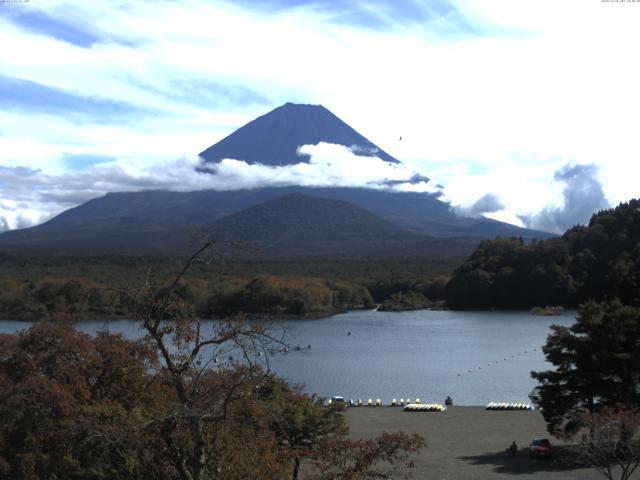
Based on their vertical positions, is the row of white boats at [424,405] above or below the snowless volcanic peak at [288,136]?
below

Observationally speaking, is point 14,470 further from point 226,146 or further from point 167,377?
point 226,146

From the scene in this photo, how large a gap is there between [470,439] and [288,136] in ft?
575

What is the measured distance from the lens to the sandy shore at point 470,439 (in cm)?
1406

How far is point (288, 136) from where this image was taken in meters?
190

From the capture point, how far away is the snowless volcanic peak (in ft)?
603

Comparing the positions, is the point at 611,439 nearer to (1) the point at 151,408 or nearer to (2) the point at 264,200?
(1) the point at 151,408

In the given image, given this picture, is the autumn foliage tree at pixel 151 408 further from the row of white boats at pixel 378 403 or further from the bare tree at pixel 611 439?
the row of white boats at pixel 378 403

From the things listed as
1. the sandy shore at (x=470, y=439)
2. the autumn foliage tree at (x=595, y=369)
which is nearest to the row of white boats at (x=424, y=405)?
the sandy shore at (x=470, y=439)

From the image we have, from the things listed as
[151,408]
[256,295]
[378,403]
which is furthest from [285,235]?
[151,408]

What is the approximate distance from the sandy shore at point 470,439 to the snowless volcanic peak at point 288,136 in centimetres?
16134

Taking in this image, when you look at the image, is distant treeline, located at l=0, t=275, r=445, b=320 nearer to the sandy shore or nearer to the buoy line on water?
the buoy line on water

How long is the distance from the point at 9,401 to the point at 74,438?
169 centimetres

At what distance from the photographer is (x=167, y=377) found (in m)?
6.93

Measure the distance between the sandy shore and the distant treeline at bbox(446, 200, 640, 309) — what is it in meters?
40.3
